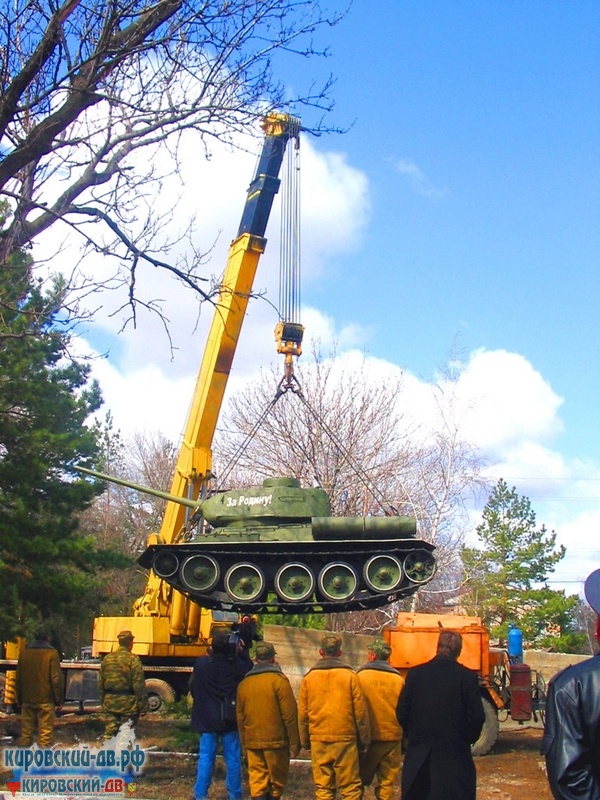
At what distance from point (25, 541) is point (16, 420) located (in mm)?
1924

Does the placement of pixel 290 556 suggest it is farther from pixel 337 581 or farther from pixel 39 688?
pixel 39 688

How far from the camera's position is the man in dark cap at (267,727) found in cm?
730

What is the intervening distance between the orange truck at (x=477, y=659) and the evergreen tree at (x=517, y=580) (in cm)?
1856

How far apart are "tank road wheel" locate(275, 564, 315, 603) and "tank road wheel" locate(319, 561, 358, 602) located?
0.19m

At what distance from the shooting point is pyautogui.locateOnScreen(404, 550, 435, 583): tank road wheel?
46.6 ft

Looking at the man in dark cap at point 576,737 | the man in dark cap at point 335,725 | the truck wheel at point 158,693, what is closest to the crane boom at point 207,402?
the truck wheel at point 158,693

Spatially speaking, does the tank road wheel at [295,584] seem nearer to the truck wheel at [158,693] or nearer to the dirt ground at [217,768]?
the dirt ground at [217,768]

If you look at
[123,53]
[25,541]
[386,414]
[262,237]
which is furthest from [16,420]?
[386,414]

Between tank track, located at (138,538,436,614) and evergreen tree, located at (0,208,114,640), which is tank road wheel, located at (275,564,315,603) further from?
evergreen tree, located at (0,208,114,640)

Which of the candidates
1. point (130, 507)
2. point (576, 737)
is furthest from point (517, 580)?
point (576, 737)

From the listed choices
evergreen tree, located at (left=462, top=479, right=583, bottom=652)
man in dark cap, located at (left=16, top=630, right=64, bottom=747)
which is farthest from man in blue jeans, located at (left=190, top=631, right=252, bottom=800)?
evergreen tree, located at (left=462, top=479, right=583, bottom=652)

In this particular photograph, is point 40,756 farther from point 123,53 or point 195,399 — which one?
point 195,399

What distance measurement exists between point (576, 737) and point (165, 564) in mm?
12116

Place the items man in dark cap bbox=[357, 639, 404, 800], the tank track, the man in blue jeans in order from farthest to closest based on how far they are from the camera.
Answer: the tank track, the man in blue jeans, man in dark cap bbox=[357, 639, 404, 800]
